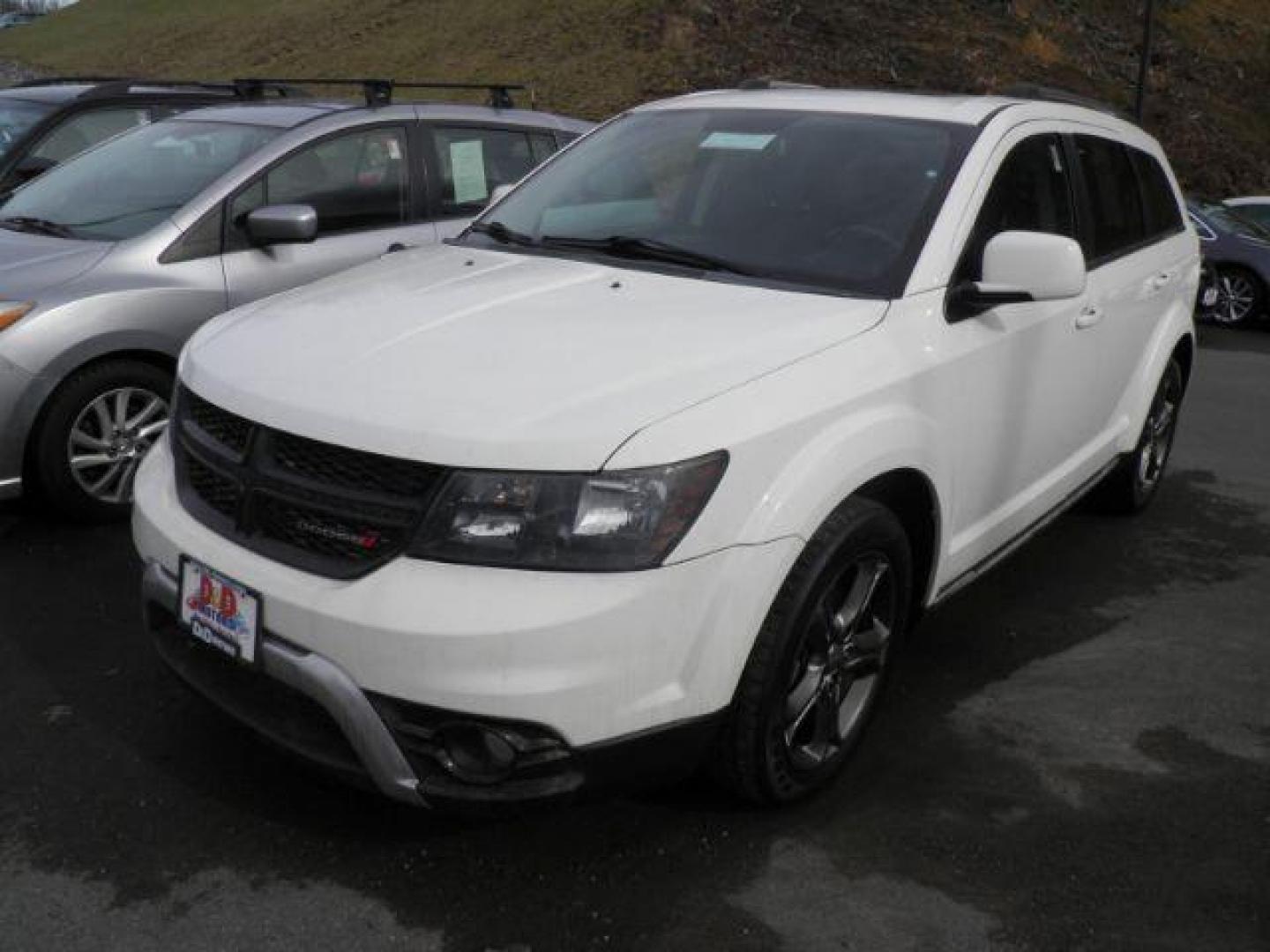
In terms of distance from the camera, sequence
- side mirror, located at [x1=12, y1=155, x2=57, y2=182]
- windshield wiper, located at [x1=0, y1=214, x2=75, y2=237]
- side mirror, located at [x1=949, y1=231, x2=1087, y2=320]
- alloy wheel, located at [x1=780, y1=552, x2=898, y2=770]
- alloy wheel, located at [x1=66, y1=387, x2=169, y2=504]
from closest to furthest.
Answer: alloy wheel, located at [x1=780, y1=552, x2=898, y2=770] < side mirror, located at [x1=949, y1=231, x2=1087, y2=320] < alloy wheel, located at [x1=66, y1=387, x2=169, y2=504] < windshield wiper, located at [x1=0, y1=214, x2=75, y2=237] < side mirror, located at [x1=12, y1=155, x2=57, y2=182]

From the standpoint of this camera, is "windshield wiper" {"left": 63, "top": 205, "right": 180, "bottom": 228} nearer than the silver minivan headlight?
No

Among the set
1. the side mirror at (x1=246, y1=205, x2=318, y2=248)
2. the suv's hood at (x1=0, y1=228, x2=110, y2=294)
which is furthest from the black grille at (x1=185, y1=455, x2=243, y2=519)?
the side mirror at (x1=246, y1=205, x2=318, y2=248)

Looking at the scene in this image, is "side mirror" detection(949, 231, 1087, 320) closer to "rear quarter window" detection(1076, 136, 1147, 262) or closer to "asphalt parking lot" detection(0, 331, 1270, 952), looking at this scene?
"rear quarter window" detection(1076, 136, 1147, 262)

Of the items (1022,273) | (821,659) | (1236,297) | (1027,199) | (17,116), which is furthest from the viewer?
(1236,297)

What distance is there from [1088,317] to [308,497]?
2.67 m

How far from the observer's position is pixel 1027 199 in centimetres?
381

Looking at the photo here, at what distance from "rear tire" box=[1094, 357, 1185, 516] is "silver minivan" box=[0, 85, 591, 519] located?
3071mm

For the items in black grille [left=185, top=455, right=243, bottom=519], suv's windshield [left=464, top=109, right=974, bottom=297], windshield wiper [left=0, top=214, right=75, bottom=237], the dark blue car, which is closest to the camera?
black grille [left=185, top=455, right=243, bottom=519]

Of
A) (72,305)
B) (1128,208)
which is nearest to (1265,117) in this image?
(1128,208)

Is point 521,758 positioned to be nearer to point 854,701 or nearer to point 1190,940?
point 854,701

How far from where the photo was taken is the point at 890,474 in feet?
10.1

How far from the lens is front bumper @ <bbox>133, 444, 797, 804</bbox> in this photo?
2398 millimetres

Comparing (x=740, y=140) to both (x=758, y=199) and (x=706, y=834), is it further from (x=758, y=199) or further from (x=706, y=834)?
(x=706, y=834)

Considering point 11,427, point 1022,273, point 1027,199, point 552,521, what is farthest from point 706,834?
point 11,427
